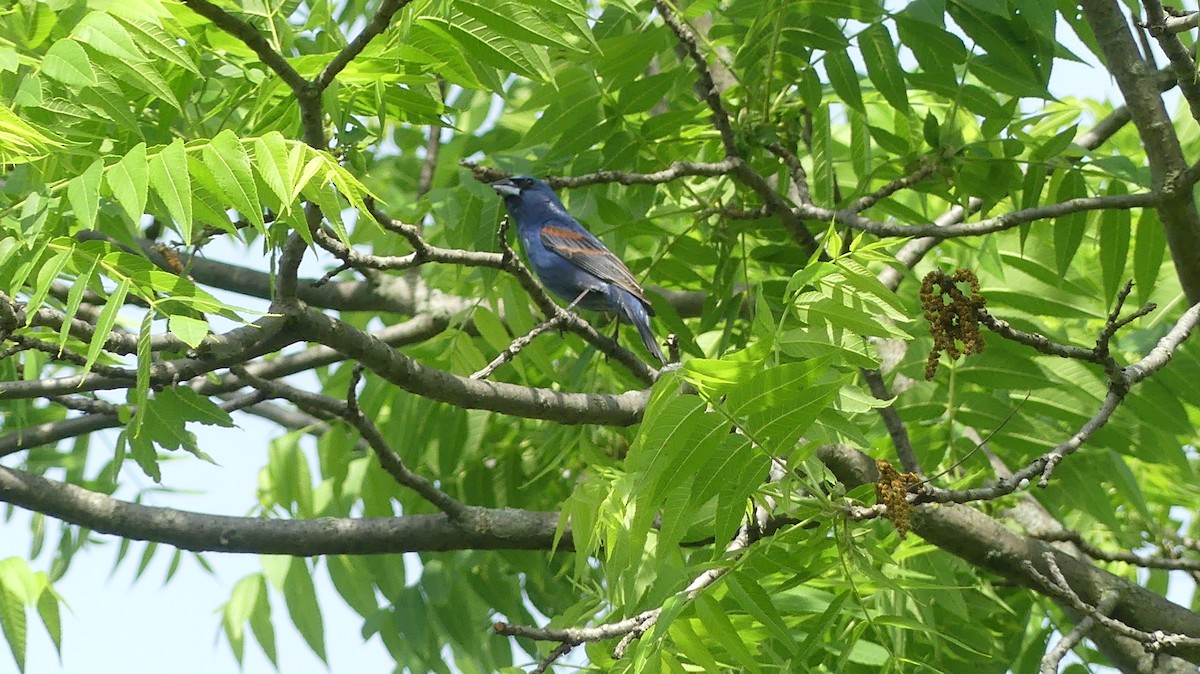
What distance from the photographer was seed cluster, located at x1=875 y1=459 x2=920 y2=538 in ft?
11.0

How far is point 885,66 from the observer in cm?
491

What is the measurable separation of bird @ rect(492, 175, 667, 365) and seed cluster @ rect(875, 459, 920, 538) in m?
2.40

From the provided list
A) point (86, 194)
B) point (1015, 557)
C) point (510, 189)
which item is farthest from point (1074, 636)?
point (510, 189)

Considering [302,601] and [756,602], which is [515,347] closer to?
[756,602]

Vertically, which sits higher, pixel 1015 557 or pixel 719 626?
pixel 719 626

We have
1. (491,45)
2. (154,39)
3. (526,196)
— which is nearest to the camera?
(154,39)

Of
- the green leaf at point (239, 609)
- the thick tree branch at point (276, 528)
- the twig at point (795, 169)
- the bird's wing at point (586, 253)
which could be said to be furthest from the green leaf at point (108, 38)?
the green leaf at point (239, 609)

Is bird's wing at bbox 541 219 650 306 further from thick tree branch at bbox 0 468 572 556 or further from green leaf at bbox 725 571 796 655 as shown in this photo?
green leaf at bbox 725 571 796 655

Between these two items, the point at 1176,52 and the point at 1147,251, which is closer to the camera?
the point at 1176,52

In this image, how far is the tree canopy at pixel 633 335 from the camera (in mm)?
3410

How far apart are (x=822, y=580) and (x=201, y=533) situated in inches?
94.7

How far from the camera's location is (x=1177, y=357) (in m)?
5.10

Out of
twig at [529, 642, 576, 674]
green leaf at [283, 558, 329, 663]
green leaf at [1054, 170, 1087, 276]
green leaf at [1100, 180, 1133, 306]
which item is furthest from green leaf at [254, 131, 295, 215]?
green leaf at [1100, 180, 1133, 306]

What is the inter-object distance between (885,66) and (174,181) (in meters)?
2.95
